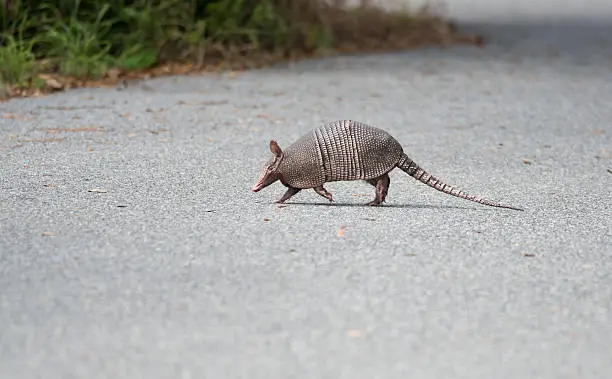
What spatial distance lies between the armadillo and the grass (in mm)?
5161

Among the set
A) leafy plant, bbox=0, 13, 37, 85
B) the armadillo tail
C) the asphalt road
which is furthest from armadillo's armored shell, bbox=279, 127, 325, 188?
leafy plant, bbox=0, 13, 37, 85

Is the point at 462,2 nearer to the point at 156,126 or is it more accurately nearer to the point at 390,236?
the point at 156,126

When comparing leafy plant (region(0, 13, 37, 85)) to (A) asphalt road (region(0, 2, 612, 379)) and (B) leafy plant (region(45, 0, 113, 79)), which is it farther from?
(A) asphalt road (region(0, 2, 612, 379))

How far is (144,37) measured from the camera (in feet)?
40.8

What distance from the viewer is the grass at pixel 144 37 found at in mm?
11203

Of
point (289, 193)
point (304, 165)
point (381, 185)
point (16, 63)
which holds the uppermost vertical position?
point (304, 165)

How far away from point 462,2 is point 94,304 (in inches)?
1135

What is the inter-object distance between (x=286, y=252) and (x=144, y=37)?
794cm

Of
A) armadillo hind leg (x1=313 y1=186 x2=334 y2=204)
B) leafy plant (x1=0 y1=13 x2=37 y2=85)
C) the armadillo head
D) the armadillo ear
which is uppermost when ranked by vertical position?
the armadillo ear

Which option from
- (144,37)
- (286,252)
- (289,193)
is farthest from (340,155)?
(144,37)

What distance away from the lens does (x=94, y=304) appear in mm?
4148

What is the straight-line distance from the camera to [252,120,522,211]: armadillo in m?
5.61

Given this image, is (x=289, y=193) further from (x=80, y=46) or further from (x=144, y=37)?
(x=144, y=37)

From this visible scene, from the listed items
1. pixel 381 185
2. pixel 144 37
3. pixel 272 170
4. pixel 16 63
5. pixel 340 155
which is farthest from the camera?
pixel 144 37
